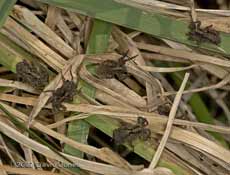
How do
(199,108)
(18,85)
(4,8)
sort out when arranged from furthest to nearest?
(199,108) → (18,85) → (4,8)

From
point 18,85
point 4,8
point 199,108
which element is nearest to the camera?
point 4,8

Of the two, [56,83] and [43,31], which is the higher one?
[43,31]

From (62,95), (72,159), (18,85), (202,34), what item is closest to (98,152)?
(72,159)

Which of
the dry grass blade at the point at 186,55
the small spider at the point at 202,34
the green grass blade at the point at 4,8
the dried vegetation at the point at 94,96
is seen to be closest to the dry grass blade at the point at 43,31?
the dried vegetation at the point at 94,96

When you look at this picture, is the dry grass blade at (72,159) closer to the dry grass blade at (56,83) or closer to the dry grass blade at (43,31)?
the dry grass blade at (56,83)

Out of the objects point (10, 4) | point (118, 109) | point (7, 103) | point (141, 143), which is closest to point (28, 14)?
point (10, 4)

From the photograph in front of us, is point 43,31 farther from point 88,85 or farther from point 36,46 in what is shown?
point 88,85

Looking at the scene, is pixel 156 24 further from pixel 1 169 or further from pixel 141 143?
pixel 1 169

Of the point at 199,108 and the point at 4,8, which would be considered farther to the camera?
the point at 199,108

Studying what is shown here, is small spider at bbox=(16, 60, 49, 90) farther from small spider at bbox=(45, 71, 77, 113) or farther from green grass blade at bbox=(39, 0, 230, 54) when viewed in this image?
green grass blade at bbox=(39, 0, 230, 54)
